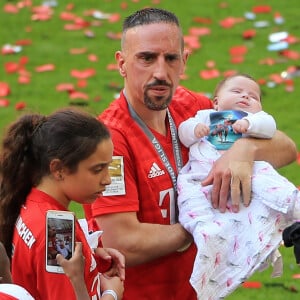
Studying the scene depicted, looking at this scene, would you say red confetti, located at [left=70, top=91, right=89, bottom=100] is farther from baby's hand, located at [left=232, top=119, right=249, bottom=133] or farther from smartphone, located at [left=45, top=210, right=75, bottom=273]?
smartphone, located at [left=45, top=210, right=75, bottom=273]

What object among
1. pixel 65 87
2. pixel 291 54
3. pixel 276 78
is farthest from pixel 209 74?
pixel 65 87

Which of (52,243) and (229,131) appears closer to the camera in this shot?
(52,243)

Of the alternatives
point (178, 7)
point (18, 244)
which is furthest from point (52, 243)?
point (178, 7)

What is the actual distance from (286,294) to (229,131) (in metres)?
2.04

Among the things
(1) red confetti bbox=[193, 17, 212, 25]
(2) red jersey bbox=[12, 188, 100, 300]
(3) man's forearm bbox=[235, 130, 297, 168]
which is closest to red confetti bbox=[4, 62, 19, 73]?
(1) red confetti bbox=[193, 17, 212, 25]

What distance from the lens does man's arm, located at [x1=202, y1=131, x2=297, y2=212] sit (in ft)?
15.9

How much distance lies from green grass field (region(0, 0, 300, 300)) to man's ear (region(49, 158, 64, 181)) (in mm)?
4768

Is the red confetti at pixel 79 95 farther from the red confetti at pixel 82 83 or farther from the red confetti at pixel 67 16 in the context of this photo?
the red confetti at pixel 67 16

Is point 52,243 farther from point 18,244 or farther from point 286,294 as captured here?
point 286,294

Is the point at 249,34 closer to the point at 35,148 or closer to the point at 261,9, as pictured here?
the point at 261,9

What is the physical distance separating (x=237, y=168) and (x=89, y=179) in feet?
2.68

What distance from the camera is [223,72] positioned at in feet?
34.0

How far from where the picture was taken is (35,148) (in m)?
4.41

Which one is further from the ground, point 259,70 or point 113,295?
point 113,295
